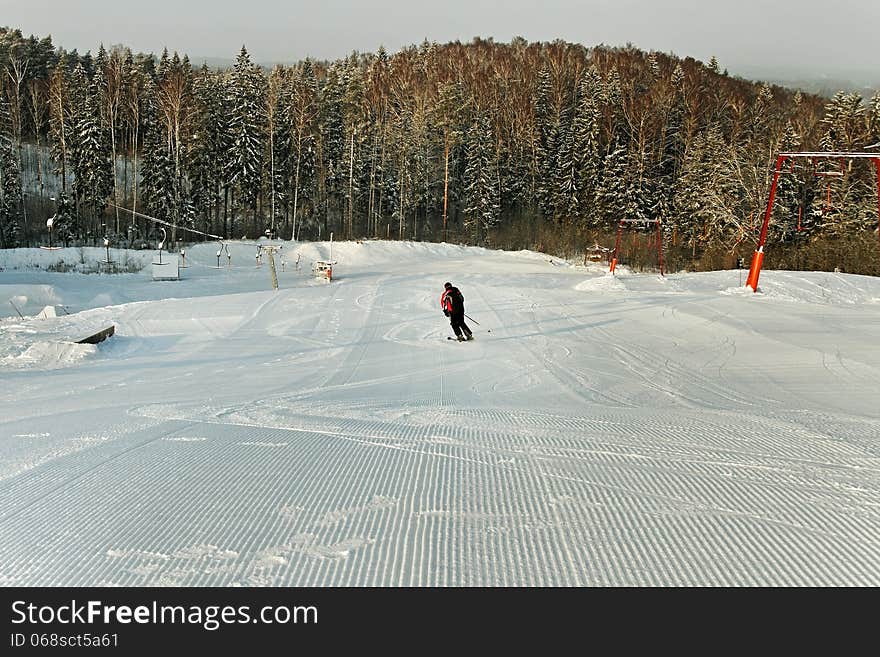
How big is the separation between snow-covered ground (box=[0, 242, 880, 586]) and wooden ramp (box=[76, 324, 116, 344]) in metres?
0.18

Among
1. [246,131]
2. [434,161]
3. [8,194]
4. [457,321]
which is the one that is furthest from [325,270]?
[434,161]

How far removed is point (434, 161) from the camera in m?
60.2

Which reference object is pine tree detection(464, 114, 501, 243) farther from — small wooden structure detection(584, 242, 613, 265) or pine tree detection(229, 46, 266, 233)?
pine tree detection(229, 46, 266, 233)

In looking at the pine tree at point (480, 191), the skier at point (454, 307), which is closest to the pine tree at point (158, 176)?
the pine tree at point (480, 191)

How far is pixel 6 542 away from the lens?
12.5 ft

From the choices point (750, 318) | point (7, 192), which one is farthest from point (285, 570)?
point (7, 192)

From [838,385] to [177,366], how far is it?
1063 cm

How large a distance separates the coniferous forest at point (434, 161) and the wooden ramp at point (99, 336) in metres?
29.8

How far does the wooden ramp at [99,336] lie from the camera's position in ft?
41.9

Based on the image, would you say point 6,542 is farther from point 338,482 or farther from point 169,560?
point 338,482

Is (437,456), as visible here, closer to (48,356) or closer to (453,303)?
(453,303)

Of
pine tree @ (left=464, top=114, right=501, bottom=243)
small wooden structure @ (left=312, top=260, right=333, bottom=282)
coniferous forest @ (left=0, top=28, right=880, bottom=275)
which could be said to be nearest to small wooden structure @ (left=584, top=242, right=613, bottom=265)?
coniferous forest @ (left=0, top=28, right=880, bottom=275)

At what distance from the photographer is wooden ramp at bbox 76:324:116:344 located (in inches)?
503

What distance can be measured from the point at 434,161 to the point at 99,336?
49594 mm
